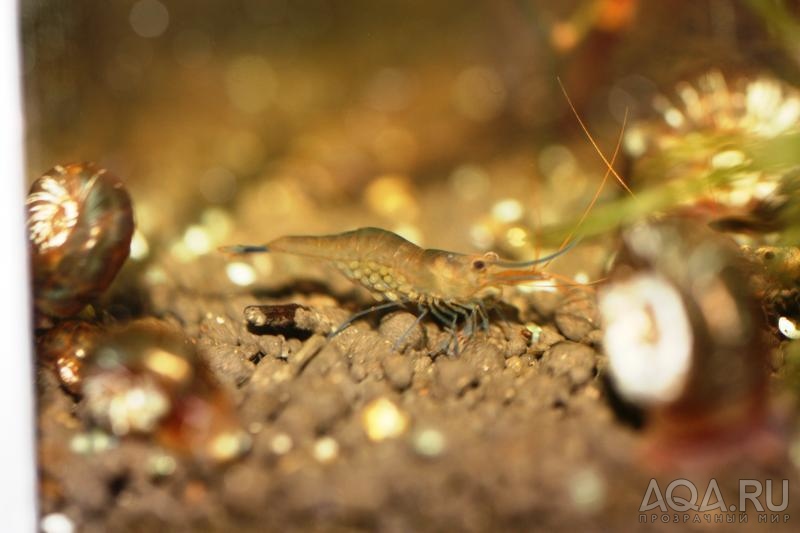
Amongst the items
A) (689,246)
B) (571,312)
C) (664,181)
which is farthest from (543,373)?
(664,181)

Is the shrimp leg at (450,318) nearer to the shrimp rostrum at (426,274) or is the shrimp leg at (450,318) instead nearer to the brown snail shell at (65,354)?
the shrimp rostrum at (426,274)

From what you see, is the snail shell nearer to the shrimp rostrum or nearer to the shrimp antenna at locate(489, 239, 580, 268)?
the shrimp rostrum

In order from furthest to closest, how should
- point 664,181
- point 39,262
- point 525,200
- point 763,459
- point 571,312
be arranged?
point 525,200, point 664,181, point 571,312, point 39,262, point 763,459

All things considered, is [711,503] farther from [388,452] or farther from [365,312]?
[365,312]

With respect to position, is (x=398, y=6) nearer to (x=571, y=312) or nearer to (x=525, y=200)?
(x=525, y=200)

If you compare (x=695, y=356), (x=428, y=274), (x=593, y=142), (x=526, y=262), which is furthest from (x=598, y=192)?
(x=695, y=356)

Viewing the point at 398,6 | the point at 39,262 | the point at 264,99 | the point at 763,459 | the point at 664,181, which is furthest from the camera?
the point at 264,99
